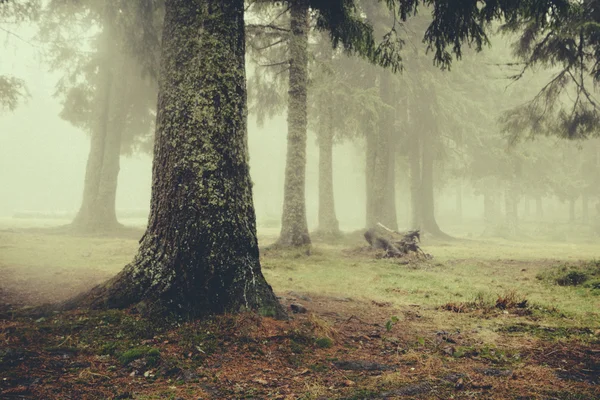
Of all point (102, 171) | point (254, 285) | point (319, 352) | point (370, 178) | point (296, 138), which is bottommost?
point (319, 352)

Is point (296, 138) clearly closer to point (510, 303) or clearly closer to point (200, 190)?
point (510, 303)

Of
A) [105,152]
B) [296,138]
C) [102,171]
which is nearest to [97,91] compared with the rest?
[105,152]

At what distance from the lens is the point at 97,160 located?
16625 mm

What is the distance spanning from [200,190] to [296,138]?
7.80 m

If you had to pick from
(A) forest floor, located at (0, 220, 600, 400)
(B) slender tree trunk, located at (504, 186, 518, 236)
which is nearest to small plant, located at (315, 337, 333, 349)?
(A) forest floor, located at (0, 220, 600, 400)

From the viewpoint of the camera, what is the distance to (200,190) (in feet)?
11.8

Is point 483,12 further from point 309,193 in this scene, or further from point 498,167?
point 309,193

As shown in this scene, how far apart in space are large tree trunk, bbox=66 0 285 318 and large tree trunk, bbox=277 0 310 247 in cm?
689

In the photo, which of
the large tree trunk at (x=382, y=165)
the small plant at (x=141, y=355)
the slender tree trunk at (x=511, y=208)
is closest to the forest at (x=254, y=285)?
the small plant at (x=141, y=355)

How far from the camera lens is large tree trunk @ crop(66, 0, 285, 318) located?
3.50 m

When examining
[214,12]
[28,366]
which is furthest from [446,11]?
[28,366]

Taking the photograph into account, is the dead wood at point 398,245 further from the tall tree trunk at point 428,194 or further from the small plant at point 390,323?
the tall tree trunk at point 428,194

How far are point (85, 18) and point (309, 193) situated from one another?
4057cm

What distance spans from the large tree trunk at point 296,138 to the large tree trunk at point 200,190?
6888 millimetres
